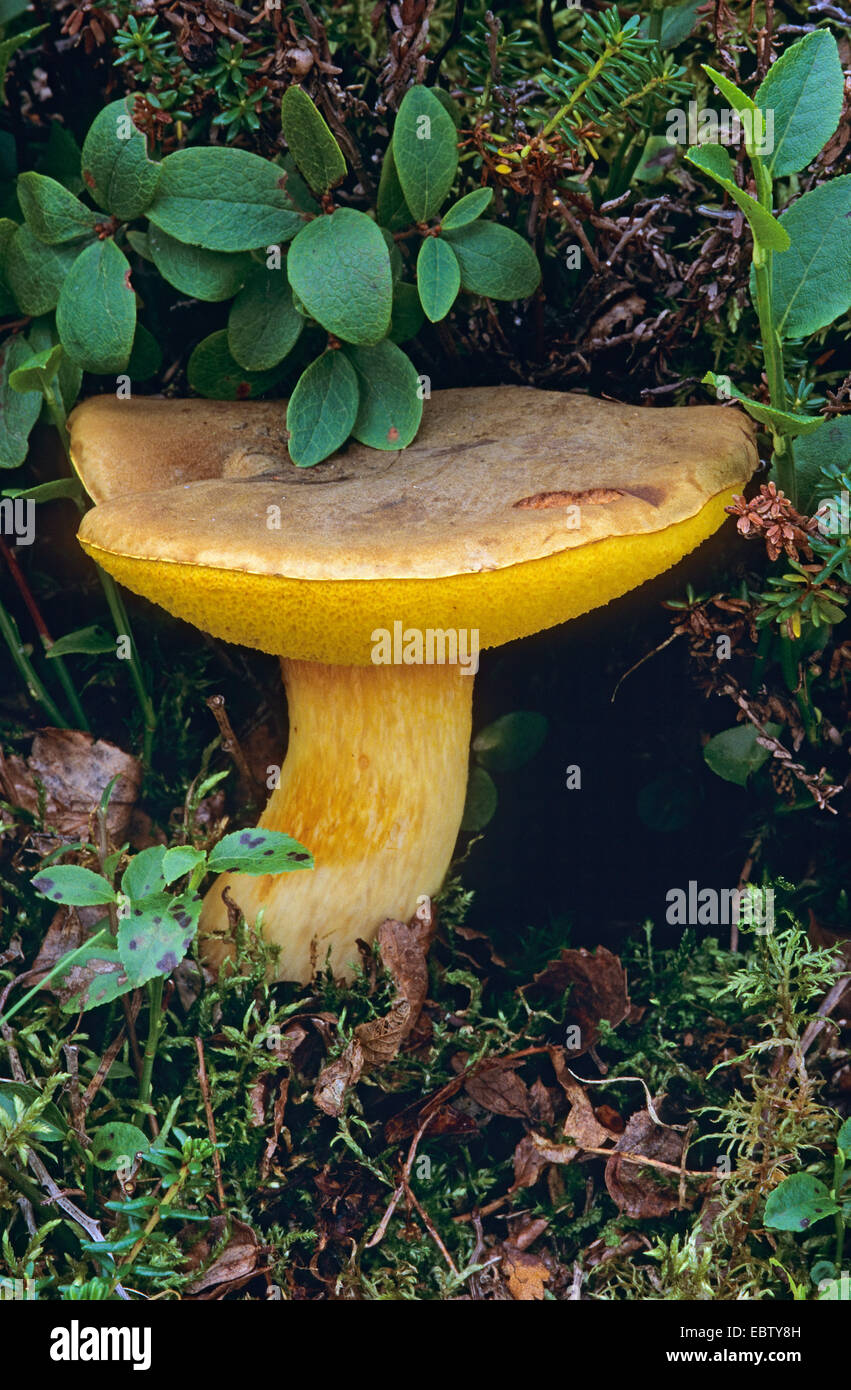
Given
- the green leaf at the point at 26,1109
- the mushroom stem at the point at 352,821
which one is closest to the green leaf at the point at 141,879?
the green leaf at the point at 26,1109

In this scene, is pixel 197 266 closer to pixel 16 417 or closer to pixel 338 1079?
pixel 16 417

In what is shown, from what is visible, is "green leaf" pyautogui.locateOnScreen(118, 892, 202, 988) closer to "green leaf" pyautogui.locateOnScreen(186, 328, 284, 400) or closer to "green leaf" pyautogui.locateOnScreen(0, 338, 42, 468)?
"green leaf" pyautogui.locateOnScreen(0, 338, 42, 468)

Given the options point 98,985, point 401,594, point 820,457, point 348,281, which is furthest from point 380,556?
point 820,457

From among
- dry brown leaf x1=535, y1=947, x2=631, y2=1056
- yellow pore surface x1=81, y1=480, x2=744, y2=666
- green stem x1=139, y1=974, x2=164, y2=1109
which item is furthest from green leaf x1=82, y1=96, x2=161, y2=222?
dry brown leaf x1=535, y1=947, x2=631, y2=1056

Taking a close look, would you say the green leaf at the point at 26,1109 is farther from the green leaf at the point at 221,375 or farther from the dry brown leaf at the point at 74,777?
the green leaf at the point at 221,375

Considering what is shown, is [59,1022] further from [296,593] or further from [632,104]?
[632,104]

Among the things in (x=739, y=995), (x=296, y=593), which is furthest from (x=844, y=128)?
(x=739, y=995)

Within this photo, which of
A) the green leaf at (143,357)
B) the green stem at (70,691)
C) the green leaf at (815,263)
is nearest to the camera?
the green leaf at (815,263)
